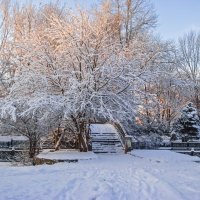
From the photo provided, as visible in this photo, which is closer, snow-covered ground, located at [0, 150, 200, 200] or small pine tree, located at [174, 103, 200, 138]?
snow-covered ground, located at [0, 150, 200, 200]

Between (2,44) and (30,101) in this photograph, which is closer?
(30,101)

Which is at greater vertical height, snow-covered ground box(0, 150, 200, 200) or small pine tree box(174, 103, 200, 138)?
small pine tree box(174, 103, 200, 138)

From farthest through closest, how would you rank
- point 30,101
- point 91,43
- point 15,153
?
point 15,153
point 91,43
point 30,101

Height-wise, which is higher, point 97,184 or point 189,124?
point 189,124

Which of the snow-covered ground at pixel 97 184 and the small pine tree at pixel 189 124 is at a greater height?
the small pine tree at pixel 189 124

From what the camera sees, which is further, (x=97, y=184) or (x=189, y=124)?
(x=189, y=124)

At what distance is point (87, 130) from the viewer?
19.0 meters

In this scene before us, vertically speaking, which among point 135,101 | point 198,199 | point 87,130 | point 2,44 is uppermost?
point 2,44

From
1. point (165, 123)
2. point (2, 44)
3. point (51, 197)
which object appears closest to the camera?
point (51, 197)

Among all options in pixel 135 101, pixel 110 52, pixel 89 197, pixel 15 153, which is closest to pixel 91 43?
pixel 110 52

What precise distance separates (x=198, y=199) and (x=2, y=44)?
21.9m

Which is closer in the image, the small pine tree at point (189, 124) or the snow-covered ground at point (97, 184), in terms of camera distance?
the snow-covered ground at point (97, 184)

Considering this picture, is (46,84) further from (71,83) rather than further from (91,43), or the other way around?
(91,43)

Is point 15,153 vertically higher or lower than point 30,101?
lower
